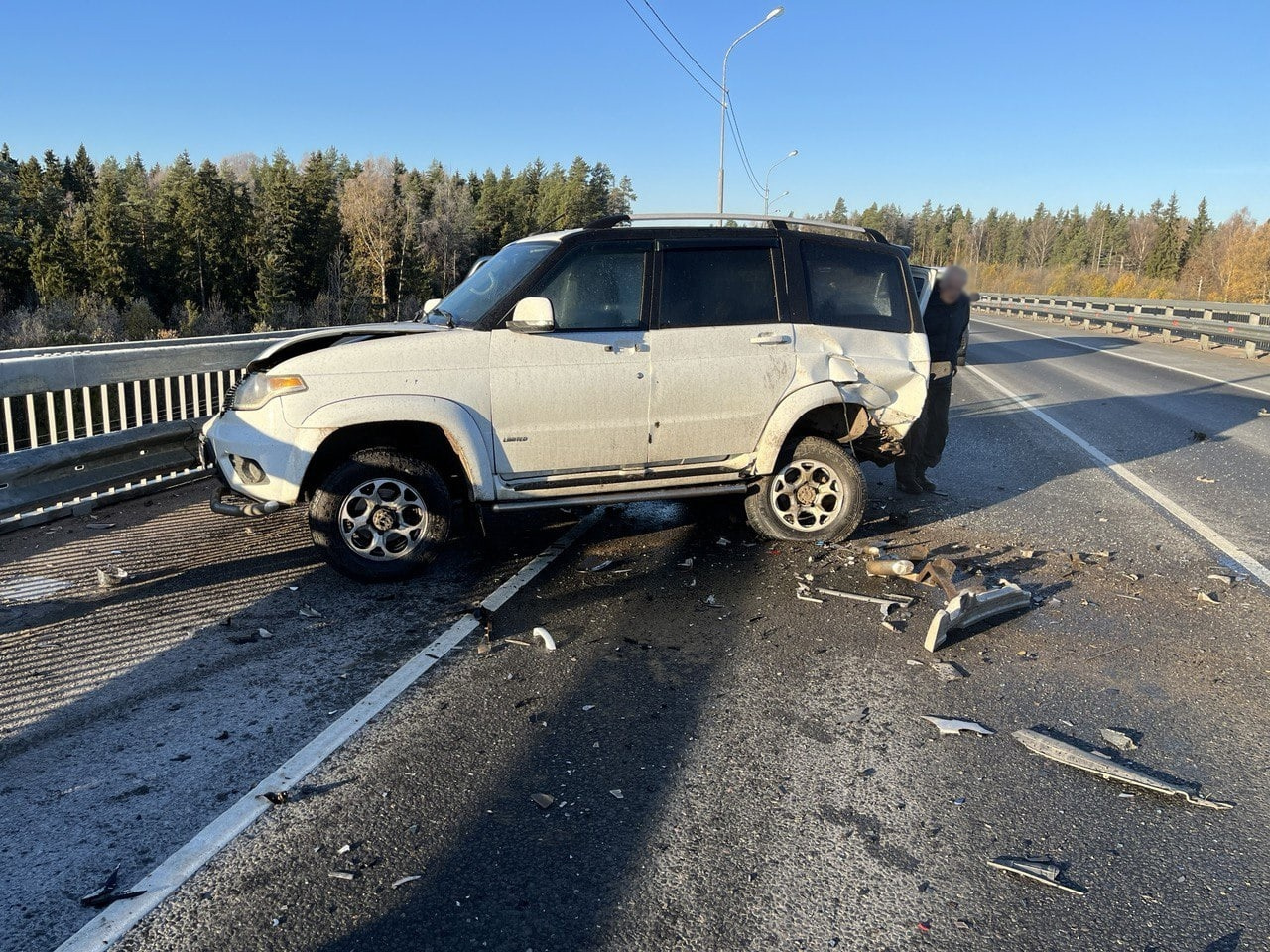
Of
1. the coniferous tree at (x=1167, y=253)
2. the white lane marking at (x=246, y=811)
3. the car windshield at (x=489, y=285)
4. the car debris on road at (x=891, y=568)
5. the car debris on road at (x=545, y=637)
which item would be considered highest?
the coniferous tree at (x=1167, y=253)

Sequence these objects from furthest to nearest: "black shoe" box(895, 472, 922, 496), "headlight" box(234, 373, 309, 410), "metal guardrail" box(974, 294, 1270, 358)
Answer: "metal guardrail" box(974, 294, 1270, 358) < "black shoe" box(895, 472, 922, 496) < "headlight" box(234, 373, 309, 410)

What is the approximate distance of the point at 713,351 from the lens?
616 cm

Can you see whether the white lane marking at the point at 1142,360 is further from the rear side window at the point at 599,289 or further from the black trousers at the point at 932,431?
the rear side window at the point at 599,289

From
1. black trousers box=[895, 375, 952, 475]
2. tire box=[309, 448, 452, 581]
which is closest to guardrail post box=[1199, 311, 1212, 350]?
black trousers box=[895, 375, 952, 475]

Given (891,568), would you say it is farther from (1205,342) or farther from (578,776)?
(1205,342)

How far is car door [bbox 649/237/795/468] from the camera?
6066 millimetres

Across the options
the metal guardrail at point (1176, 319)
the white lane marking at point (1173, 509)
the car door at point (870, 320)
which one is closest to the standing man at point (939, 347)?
the car door at point (870, 320)

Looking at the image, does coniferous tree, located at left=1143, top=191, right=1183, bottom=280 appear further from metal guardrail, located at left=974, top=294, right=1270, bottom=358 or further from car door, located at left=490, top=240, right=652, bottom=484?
car door, located at left=490, top=240, right=652, bottom=484

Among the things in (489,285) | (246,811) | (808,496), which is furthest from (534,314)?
(246,811)

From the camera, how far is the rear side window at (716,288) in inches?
243

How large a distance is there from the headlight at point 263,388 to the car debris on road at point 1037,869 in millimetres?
4385

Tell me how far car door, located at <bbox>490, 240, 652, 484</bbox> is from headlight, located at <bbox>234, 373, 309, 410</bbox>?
1174 millimetres

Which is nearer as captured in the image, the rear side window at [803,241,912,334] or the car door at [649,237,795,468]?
the car door at [649,237,795,468]

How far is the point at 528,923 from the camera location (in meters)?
2.67
